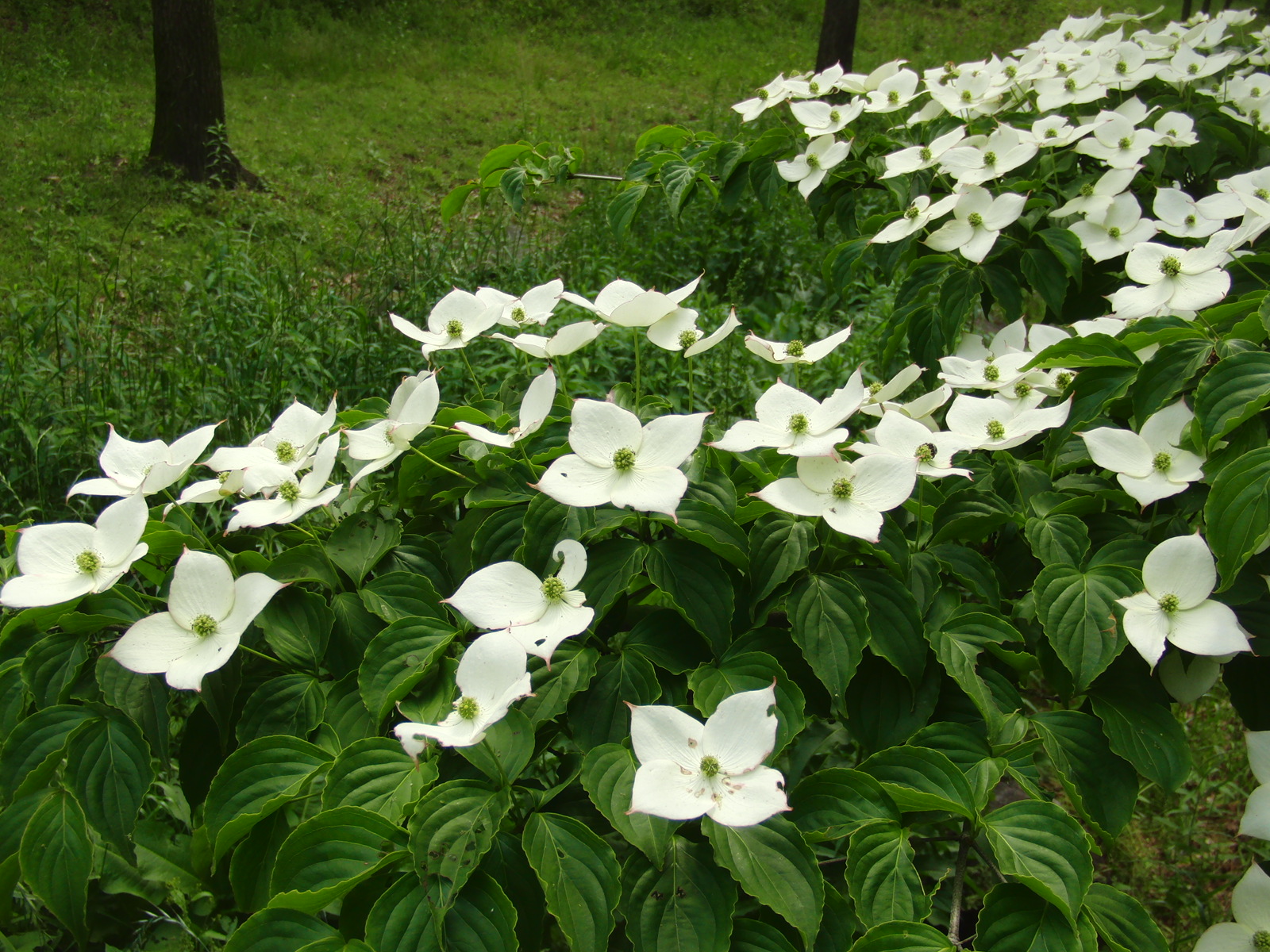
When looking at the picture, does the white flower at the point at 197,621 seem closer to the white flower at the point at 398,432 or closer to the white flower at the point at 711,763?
the white flower at the point at 398,432

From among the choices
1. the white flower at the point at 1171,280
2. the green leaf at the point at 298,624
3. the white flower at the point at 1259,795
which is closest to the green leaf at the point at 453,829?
the green leaf at the point at 298,624

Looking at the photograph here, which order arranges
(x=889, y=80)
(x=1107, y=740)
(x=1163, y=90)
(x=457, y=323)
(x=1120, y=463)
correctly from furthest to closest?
(x=1163, y=90) < (x=889, y=80) < (x=457, y=323) < (x=1120, y=463) < (x=1107, y=740)

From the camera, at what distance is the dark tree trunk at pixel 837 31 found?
7.04 metres

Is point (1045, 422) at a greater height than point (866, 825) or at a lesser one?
greater

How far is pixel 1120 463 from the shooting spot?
3.25 feet

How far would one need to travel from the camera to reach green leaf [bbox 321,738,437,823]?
0.76 m

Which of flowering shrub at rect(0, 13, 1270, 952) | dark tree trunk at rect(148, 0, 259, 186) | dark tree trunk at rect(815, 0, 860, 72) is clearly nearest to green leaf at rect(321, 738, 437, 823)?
flowering shrub at rect(0, 13, 1270, 952)

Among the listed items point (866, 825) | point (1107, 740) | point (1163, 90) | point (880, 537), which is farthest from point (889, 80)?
point (866, 825)

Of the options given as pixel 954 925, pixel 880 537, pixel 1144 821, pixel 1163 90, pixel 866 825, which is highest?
pixel 1163 90

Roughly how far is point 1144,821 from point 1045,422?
183 centimetres

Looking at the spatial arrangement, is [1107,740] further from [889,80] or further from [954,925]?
[889,80]

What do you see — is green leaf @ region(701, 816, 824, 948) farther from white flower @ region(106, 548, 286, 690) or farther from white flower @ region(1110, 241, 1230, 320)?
white flower @ region(1110, 241, 1230, 320)

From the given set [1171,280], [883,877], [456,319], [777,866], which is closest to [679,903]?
[777,866]

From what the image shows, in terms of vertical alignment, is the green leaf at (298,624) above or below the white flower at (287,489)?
below
